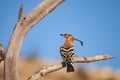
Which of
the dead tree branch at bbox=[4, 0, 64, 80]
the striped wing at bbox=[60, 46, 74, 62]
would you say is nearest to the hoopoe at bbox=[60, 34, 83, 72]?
the striped wing at bbox=[60, 46, 74, 62]

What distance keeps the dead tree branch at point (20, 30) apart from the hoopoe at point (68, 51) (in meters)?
1.35

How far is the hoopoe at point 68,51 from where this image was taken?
8789 mm

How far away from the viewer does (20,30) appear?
7391mm

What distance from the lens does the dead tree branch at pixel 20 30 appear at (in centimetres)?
730

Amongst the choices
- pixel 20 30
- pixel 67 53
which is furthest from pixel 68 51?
pixel 20 30

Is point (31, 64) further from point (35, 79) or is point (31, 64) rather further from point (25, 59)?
point (35, 79)

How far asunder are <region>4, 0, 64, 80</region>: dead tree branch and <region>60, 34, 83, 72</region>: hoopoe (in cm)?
135

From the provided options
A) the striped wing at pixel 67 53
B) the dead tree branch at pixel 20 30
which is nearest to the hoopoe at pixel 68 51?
the striped wing at pixel 67 53

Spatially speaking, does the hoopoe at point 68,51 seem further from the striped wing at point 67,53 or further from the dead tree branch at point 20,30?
the dead tree branch at point 20,30

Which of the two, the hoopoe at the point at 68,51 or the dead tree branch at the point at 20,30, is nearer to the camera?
the dead tree branch at the point at 20,30

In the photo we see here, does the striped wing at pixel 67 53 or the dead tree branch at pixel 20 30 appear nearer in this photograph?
the dead tree branch at pixel 20 30

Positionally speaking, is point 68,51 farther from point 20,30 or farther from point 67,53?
point 20,30

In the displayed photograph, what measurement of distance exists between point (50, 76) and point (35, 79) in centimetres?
1144

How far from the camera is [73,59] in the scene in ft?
28.2
